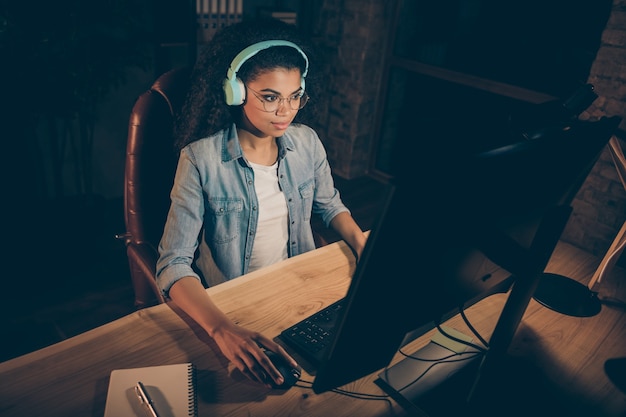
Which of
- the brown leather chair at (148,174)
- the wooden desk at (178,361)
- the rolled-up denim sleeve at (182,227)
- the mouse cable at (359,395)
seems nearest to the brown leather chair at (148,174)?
the brown leather chair at (148,174)

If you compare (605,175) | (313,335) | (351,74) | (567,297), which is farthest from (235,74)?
(351,74)

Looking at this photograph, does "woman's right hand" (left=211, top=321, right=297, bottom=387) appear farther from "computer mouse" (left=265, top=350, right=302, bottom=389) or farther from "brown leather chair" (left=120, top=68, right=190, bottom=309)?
"brown leather chair" (left=120, top=68, right=190, bottom=309)

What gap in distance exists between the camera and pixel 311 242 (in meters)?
1.65

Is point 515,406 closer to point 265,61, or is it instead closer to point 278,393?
point 278,393

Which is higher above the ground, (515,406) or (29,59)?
(29,59)

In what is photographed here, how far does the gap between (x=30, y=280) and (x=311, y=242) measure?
1613mm

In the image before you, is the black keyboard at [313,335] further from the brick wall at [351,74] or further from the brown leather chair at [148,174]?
the brick wall at [351,74]

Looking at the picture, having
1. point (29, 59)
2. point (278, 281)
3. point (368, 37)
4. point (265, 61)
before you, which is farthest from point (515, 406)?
point (368, 37)

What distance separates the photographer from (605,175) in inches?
84.0

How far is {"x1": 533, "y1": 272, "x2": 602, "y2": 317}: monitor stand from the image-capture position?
50.9 inches

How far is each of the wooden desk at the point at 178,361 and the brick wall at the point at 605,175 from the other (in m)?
1.22

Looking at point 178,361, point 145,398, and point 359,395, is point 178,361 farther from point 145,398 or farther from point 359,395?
point 359,395

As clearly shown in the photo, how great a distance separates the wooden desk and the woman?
0.30ft

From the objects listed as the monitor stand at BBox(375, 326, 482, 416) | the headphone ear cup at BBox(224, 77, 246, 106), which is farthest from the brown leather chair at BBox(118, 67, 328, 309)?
the monitor stand at BBox(375, 326, 482, 416)
